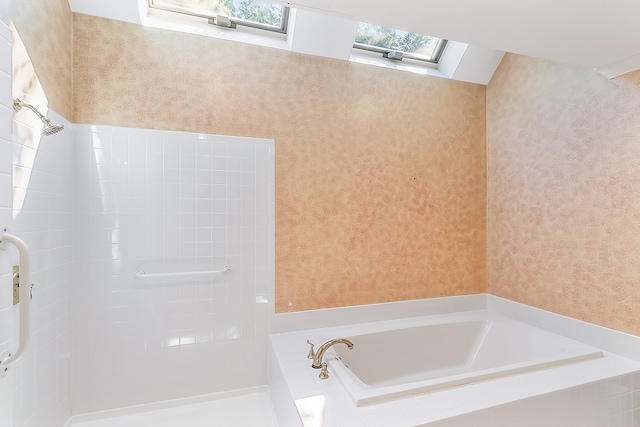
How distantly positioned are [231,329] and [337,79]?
192cm

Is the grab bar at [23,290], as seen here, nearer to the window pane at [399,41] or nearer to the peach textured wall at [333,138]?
the peach textured wall at [333,138]

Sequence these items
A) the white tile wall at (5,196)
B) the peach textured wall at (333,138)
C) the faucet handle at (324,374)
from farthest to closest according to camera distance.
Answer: the peach textured wall at (333,138), the faucet handle at (324,374), the white tile wall at (5,196)

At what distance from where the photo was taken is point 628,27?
54.5 inches

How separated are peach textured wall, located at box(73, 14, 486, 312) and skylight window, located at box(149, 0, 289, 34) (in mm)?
192

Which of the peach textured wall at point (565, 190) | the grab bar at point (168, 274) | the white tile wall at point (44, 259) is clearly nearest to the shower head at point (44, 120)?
the white tile wall at point (44, 259)

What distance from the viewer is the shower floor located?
69.7 inches

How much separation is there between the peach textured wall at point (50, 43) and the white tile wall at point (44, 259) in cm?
12

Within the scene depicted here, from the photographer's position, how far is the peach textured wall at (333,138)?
1.87 meters

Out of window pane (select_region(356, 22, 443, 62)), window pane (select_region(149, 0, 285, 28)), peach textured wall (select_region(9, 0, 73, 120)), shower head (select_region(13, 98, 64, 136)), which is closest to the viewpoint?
shower head (select_region(13, 98, 64, 136))

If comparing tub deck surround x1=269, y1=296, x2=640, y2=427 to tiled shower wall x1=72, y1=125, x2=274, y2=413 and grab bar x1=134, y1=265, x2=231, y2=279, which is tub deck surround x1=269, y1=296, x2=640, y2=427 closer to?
tiled shower wall x1=72, y1=125, x2=274, y2=413

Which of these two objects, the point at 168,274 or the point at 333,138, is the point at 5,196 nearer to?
the point at 168,274

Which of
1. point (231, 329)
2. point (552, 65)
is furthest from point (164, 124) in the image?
point (552, 65)

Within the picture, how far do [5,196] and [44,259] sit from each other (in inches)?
27.2

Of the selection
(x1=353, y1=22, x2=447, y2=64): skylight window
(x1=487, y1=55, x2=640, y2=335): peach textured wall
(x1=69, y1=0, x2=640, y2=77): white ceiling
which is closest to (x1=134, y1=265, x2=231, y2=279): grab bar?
(x1=69, y1=0, x2=640, y2=77): white ceiling
